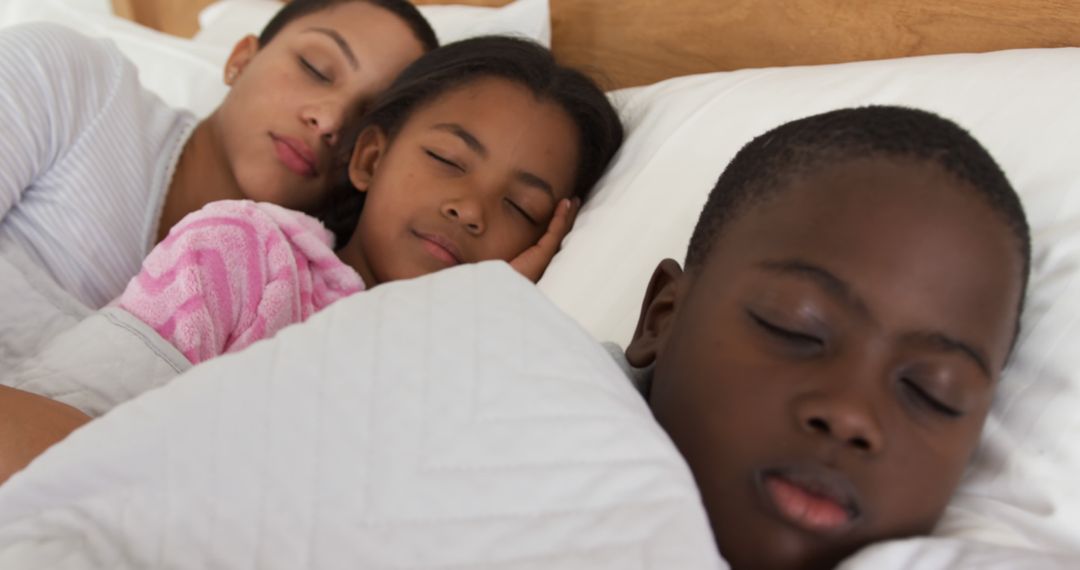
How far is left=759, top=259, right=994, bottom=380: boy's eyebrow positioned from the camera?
2.21 feet

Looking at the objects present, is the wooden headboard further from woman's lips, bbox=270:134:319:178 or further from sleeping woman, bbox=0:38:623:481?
woman's lips, bbox=270:134:319:178

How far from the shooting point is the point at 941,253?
0.69 m

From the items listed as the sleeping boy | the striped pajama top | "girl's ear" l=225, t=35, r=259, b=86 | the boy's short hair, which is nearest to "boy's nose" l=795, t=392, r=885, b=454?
the sleeping boy

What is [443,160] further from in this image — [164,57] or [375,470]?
[164,57]

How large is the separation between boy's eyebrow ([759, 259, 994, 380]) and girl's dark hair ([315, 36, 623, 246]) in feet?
2.29

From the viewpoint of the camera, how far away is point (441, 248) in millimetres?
1259

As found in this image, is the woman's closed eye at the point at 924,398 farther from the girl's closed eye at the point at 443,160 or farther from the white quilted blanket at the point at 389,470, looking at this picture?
the girl's closed eye at the point at 443,160

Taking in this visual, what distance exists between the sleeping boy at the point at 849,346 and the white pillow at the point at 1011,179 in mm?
66

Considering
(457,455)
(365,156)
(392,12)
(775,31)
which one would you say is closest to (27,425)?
(457,455)

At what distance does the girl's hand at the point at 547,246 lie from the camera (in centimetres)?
126

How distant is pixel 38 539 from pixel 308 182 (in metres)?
0.98

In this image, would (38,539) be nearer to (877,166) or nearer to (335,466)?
(335,466)

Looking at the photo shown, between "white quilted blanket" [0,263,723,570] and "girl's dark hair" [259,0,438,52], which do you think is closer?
"white quilted blanket" [0,263,723,570]

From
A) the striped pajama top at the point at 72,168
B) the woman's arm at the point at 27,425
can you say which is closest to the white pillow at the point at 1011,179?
A: the woman's arm at the point at 27,425
